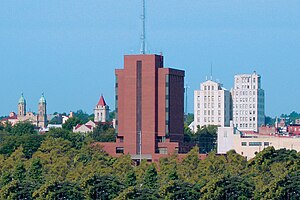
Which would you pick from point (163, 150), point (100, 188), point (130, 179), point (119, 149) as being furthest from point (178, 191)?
point (119, 149)

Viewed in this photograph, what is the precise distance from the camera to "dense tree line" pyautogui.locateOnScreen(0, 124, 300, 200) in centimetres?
7438

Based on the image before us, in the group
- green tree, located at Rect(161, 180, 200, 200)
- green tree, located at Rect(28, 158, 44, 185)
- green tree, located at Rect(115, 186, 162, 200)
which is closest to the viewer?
green tree, located at Rect(115, 186, 162, 200)

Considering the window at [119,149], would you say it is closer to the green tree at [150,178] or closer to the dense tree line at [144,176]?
the dense tree line at [144,176]

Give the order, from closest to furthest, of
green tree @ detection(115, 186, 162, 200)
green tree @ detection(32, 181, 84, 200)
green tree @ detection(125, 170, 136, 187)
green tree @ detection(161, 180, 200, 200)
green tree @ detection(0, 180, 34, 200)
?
green tree @ detection(115, 186, 162, 200), green tree @ detection(32, 181, 84, 200), green tree @ detection(161, 180, 200, 200), green tree @ detection(0, 180, 34, 200), green tree @ detection(125, 170, 136, 187)

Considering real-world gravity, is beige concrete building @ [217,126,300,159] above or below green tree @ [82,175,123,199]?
above

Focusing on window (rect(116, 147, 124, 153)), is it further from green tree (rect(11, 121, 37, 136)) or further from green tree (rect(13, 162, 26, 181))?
green tree (rect(11, 121, 37, 136))

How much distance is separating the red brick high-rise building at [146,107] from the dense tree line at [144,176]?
5.08 meters

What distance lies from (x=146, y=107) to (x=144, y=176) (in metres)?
39.9

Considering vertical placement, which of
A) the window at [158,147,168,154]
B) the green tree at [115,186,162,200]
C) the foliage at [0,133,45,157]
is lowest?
the green tree at [115,186,162,200]

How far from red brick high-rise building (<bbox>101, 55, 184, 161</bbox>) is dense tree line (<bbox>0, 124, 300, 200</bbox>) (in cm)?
508

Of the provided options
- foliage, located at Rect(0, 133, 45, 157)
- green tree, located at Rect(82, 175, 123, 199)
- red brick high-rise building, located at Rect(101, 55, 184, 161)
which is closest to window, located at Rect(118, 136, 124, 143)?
red brick high-rise building, located at Rect(101, 55, 184, 161)

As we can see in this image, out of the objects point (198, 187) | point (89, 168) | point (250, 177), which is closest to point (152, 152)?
point (89, 168)

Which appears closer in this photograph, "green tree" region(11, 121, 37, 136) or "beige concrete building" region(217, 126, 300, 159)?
"beige concrete building" region(217, 126, 300, 159)

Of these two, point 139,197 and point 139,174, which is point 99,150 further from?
point 139,197
